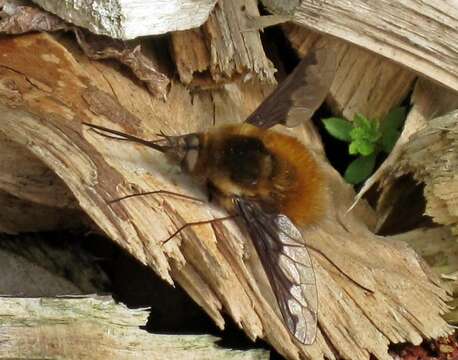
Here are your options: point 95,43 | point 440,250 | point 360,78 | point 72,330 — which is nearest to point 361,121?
point 360,78

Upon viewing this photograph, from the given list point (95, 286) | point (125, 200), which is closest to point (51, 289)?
point (95, 286)

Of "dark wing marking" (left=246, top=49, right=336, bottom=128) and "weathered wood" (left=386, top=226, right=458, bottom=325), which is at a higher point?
"dark wing marking" (left=246, top=49, right=336, bottom=128)

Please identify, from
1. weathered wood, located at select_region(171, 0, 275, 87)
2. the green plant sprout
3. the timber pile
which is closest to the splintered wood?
the timber pile

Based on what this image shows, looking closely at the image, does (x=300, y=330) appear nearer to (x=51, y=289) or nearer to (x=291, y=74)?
(x=51, y=289)

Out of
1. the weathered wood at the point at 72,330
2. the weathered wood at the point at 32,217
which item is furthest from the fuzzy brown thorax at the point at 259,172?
the weathered wood at the point at 72,330

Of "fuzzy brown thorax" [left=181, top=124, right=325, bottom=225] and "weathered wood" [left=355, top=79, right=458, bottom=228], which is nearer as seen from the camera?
"fuzzy brown thorax" [left=181, top=124, right=325, bottom=225]

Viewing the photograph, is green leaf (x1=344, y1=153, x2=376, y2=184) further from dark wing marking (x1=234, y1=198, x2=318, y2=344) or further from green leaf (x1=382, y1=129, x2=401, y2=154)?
dark wing marking (x1=234, y1=198, x2=318, y2=344)
